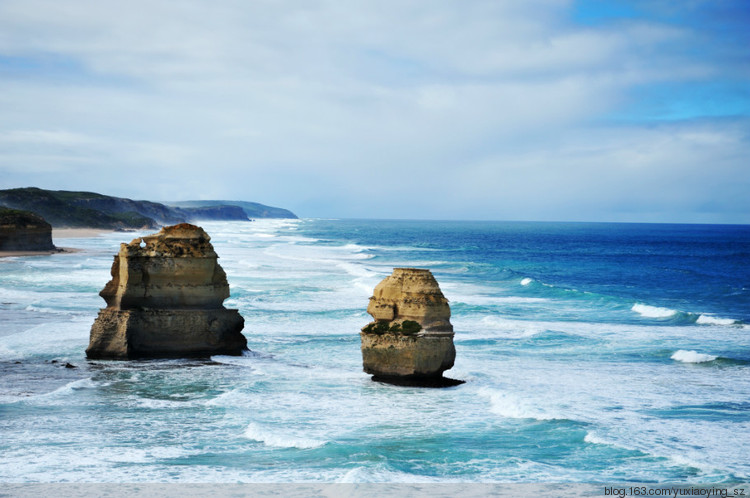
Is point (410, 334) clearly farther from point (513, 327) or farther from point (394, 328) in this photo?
point (513, 327)

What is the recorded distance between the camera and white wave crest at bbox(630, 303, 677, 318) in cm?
3541

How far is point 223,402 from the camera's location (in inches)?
650

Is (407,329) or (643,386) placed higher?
(407,329)

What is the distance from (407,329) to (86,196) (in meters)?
155

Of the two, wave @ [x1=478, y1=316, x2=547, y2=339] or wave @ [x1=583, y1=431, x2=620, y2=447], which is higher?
wave @ [x1=478, y1=316, x2=547, y2=339]

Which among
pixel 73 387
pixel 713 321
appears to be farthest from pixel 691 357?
pixel 73 387

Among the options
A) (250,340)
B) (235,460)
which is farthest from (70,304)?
(235,460)

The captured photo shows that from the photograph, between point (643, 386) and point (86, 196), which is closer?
point (643, 386)

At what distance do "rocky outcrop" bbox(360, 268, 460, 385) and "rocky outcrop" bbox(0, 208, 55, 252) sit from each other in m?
50.3

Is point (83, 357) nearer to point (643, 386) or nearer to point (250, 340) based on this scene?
point (250, 340)

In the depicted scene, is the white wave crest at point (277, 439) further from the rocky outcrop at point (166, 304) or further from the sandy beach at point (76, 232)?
the sandy beach at point (76, 232)

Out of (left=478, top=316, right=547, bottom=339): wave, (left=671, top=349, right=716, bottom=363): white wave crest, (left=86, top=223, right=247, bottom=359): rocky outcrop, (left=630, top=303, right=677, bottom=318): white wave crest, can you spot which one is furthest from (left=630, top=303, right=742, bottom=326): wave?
(left=86, top=223, right=247, bottom=359): rocky outcrop

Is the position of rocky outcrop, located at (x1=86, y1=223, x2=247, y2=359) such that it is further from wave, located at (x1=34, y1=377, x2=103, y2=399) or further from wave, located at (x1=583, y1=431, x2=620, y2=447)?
wave, located at (x1=583, y1=431, x2=620, y2=447)

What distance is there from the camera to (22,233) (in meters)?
60.4
